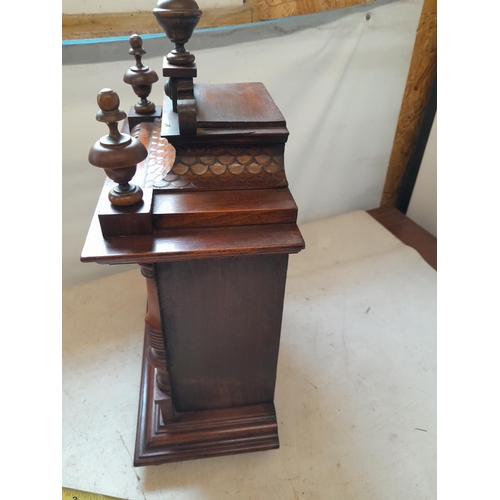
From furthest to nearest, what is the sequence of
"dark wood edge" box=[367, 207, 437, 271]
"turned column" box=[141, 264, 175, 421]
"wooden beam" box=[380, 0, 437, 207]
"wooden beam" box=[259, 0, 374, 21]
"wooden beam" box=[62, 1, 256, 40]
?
"dark wood edge" box=[367, 207, 437, 271] → "wooden beam" box=[380, 0, 437, 207] → "wooden beam" box=[259, 0, 374, 21] → "wooden beam" box=[62, 1, 256, 40] → "turned column" box=[141, 264, 175, 421]

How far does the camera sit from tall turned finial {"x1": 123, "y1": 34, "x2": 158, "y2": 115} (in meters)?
1.03

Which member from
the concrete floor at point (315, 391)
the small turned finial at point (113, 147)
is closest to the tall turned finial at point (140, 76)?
the small turned finial at point (113, 147)

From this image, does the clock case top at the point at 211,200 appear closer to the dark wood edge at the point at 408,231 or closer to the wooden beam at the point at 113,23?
the wooden beam at the point at 113,23

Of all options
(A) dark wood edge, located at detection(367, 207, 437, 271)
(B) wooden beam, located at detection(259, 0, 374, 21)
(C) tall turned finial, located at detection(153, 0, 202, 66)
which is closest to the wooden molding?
(B) wooden beam, located at detection(259, 0, 374, 21)

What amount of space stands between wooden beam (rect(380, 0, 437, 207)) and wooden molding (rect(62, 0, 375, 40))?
37 centimetres

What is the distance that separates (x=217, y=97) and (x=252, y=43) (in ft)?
2.18

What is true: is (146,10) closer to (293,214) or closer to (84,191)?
(84,191)

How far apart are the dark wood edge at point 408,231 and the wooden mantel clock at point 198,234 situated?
3.78 feet

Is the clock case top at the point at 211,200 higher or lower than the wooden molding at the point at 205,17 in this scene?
lower

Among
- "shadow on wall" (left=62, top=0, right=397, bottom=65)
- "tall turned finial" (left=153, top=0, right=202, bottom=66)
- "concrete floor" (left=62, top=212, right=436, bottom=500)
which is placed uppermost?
"tall turned finial" (left=153, top=0, right=202, bottom=66)

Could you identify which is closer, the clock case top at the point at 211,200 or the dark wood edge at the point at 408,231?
the clock case top at the point at 211,200

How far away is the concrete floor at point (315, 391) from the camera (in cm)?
105

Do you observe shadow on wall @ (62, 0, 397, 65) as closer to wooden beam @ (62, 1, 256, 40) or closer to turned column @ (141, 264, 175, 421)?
wooden beam @ (62, 1, 256, 40)

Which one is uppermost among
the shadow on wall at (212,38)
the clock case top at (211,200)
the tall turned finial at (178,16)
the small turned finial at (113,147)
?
the tall turned finial at (178,16)
